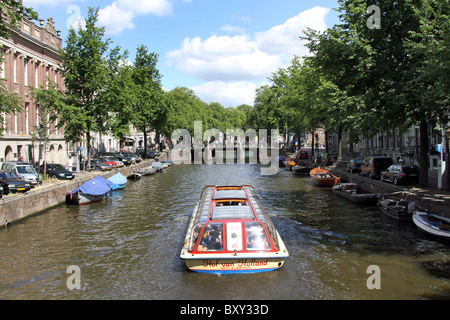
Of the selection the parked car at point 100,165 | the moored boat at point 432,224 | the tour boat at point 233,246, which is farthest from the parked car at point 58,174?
the moored boat at point 432,224

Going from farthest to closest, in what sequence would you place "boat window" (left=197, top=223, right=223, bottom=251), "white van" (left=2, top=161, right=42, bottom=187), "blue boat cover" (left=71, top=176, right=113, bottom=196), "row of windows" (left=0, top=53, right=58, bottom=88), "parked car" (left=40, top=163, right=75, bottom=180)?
"row of windows" (left=0, top=53, right=58, bottom=88) → "parked car" (left=40, top=163, right=75, bottom=180) → "white van" (left=2, top=161, right=42, bottom=187) → "blue boat cover" (left=71, top=176, right=113, bottom=196) → "boat window" (left=197, top=223, right=223, bottom=251)

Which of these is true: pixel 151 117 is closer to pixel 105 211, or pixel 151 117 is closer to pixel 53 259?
pixel 105 211

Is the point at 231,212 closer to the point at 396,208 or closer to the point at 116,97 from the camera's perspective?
the point at 396,208

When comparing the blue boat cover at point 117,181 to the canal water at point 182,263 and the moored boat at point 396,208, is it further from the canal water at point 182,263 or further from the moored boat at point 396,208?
the moored boat at point 396,208

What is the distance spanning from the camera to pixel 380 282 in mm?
11758

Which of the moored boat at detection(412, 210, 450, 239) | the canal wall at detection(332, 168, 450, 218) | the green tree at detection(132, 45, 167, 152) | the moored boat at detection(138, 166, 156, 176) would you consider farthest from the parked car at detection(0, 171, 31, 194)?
the green tree at detection(132, 45, 167, 152)

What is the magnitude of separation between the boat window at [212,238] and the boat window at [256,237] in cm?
82

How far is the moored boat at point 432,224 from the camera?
51.2 ft

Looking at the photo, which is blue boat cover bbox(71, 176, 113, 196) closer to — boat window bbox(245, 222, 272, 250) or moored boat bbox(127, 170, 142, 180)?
moored boat bbox(127, 170, 142, 180)

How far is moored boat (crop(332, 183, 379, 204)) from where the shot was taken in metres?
24.5

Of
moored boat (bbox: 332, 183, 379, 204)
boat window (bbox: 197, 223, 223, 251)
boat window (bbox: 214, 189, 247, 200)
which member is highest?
boat window (bbox: 214, 189, 247, 200)

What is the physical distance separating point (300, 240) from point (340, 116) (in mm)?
8869

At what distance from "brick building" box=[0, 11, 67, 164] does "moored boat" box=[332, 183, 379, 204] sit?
80.0ft

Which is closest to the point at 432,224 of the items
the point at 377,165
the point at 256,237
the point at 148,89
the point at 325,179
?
the point at 256,237
